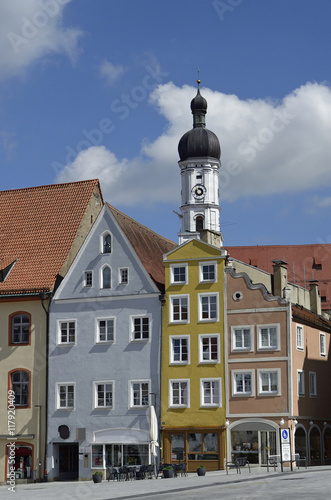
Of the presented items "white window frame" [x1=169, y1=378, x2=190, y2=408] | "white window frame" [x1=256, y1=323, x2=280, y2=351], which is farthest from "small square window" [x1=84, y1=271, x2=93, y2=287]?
"white window frame" [x1=256, y1=323, x2=280, y2=351]

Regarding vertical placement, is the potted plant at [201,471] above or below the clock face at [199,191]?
below

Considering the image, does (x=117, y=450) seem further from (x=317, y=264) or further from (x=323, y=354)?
(x=317, y=264)

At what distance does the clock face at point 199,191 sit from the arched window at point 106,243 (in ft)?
276

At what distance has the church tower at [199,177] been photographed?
140 metres

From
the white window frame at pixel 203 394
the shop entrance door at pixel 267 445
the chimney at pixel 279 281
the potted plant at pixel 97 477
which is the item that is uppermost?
the chimney at pixel 279 281

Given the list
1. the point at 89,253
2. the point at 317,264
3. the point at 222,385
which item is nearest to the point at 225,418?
the point at 222,385

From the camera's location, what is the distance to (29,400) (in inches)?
2234

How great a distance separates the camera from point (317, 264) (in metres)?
89.1

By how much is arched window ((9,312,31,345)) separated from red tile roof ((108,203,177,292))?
27.0ft

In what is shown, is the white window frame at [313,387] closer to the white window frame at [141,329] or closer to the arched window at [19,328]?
the white window frame at [141,329]

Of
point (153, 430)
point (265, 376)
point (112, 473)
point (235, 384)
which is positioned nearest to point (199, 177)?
point (235, 384)

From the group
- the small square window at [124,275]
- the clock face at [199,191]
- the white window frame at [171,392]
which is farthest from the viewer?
the clock face at [199,191]

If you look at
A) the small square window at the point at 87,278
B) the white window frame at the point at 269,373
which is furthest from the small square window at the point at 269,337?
the small square window at the point at 87,278

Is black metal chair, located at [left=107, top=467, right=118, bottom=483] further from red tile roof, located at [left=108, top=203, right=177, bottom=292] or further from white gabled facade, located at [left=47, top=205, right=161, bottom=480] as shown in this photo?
red tile roof, located at [left=108, top=203, right=177, bottom=292]
